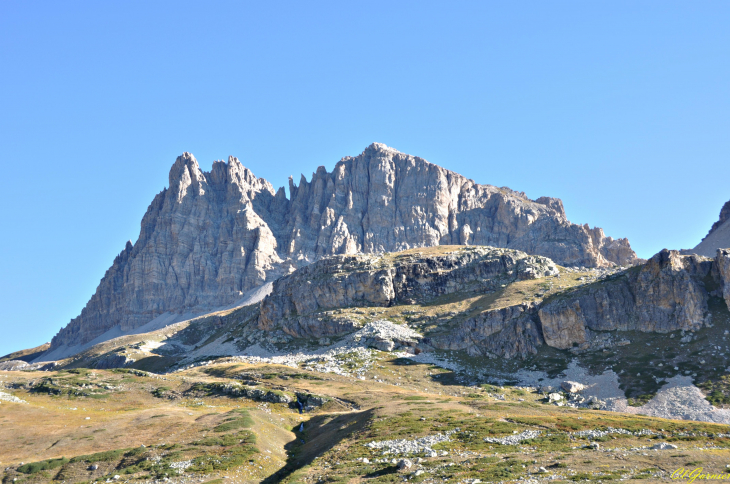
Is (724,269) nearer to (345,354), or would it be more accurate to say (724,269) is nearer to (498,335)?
(498,335)

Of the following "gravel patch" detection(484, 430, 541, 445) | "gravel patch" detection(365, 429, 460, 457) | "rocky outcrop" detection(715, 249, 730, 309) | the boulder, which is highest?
"rocky outcrop" detection(715, 249, 730, 309)

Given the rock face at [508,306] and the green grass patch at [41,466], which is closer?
the green grass patch at [41,466]

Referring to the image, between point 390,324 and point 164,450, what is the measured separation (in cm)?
10886

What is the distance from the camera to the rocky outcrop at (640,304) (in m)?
126

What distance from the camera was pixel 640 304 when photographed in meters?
132

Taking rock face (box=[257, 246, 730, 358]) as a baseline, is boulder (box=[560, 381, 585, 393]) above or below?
below

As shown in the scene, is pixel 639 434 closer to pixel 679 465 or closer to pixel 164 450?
pixel 679 465

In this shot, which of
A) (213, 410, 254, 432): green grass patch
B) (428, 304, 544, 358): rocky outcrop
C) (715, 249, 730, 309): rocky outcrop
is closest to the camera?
(213, 410, 254, 432): green grass patch

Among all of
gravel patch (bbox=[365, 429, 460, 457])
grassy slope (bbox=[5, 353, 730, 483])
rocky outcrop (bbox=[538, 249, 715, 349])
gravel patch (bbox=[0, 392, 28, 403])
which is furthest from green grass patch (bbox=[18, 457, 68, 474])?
rocky outcrop (bbox=[538, 249, 715, 349])

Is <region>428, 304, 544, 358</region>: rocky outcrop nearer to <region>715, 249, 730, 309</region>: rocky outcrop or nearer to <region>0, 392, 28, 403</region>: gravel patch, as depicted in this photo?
<region>715, 249, 730, 309</region>: rocky outcrop

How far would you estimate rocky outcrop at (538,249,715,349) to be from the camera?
412 feet

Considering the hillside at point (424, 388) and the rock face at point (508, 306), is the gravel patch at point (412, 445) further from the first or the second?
the rock face at point (508, 306)

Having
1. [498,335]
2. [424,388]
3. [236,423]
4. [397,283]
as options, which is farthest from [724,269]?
[236,423]
